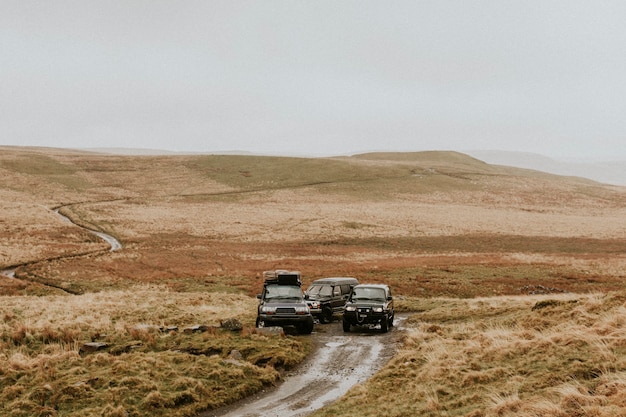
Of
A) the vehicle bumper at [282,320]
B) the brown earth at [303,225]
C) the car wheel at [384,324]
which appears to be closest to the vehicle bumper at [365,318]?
the car wheel at [384,324]

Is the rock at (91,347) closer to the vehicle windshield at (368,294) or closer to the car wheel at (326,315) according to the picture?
the vehicle windshield at (368,294)

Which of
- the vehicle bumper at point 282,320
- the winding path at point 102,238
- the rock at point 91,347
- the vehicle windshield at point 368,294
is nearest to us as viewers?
the rock at point 91,347

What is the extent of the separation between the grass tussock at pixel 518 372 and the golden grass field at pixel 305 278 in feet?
0.19

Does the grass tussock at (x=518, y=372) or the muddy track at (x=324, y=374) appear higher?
the grass tussock at (x=518, y=372)

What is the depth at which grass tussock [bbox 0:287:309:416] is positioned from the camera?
44.0ft

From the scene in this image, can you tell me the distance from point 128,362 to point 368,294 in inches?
477

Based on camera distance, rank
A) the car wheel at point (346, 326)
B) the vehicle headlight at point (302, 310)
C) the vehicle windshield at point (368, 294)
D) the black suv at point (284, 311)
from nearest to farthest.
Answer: the black suv at point (284, 311), the vehicle headlight at point (302, 310), the car wheel at point (346, 326), the vehicle windshield at point (368, 294)

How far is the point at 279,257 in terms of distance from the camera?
56.1 meters

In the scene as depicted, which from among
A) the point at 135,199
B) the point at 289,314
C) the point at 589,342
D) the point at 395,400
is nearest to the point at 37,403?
the point at 395,400

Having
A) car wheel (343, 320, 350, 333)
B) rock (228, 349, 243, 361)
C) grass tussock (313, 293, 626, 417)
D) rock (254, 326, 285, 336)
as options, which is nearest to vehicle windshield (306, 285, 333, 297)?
car wheel (343, 320, 350, 333)

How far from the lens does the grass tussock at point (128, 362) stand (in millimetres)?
13398

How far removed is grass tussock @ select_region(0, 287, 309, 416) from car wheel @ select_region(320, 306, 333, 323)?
431 centimetres

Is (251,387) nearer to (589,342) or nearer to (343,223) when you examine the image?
(589,342)

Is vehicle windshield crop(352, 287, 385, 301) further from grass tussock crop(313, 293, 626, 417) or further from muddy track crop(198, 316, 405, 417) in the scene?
grass tussock crop(313, 293, 626, 417)
